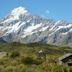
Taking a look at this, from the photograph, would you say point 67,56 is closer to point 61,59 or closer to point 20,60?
point 61,59

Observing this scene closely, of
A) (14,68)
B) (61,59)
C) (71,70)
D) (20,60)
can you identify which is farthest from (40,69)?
(61,59)

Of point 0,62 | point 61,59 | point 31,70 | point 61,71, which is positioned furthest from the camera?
point 61,59

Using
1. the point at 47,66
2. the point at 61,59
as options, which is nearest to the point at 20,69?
the point at 47,66

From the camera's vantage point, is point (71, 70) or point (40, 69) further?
point (71, 70)

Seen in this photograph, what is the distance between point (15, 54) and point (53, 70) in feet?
87.9

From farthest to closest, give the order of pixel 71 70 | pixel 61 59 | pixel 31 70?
pixel 61 59, pixel 71 70, pixel 31 70

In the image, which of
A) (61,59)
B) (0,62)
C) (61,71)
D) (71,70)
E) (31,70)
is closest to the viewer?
(31,70)

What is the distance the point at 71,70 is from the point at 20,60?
1712cm

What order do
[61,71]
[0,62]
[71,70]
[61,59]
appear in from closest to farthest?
[61,71]
[0,62]
[71,70]
[61,59]

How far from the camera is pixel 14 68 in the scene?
55.6m

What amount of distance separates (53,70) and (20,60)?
13.5 m

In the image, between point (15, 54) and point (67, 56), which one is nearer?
point (15, 54)

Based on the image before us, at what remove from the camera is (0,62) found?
6662 cm

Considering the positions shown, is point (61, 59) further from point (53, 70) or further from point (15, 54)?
point (53, 70)
